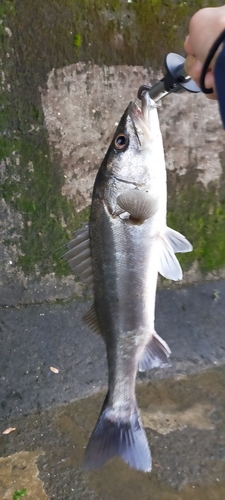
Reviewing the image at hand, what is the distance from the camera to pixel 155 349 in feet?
6.52

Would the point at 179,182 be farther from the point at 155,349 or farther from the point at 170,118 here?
the point at 155,349

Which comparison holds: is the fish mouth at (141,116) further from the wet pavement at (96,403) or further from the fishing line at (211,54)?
the wet pavement at (96,403)

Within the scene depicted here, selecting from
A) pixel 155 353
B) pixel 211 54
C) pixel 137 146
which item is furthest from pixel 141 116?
pixel 155 353

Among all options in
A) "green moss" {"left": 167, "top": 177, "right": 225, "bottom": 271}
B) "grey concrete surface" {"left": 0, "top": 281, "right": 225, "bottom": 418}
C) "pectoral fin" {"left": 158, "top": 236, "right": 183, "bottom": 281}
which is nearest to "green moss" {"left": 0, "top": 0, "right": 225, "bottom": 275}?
"grey concrete surface" {"left": 0, "top": 281, "right": 225, "bottom": 418}

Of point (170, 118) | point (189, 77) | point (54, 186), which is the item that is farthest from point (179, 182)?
point (189, 77)

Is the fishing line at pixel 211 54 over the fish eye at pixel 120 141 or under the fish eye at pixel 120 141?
over

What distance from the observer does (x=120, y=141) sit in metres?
1.85

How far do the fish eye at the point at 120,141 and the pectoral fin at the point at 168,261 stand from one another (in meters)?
0.44

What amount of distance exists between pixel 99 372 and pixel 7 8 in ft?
8.40

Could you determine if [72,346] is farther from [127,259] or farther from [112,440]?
[127,259]

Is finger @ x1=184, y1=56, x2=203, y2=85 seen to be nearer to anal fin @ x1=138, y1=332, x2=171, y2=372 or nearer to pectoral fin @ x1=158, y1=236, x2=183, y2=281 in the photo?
pectoral fin @ x1=158, y1=236, x2=183, y2=281

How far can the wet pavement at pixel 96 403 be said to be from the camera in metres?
2.72

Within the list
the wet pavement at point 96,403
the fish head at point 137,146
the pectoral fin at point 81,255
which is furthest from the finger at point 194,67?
the wet pavement at point 96,403

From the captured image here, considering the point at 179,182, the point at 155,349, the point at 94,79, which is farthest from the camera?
the point at 179,182
